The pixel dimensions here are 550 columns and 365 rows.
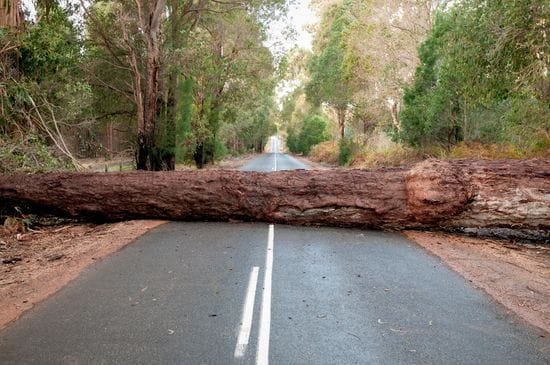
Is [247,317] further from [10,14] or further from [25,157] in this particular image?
[10,14]

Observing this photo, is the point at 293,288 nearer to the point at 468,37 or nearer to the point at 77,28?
the point at 468,37

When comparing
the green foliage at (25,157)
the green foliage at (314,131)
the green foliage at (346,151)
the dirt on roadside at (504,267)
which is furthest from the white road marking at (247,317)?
the green foliage at (314,131)

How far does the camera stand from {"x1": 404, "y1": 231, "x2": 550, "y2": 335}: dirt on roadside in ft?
18.6

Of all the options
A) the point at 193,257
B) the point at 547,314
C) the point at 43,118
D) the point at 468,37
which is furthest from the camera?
the point at 43,118

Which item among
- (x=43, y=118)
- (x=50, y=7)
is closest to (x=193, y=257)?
(x=43, y=118)

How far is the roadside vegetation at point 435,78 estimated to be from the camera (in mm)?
11328

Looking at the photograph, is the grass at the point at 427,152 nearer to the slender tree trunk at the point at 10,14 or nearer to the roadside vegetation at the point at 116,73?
the roadside vegetation at the point at 116,73

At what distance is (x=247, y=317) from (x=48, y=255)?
15.4 feet

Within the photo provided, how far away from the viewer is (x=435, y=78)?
2038cm

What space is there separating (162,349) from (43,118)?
40.9ft

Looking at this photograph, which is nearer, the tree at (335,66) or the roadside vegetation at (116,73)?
the roadside vegetation at (116,73)

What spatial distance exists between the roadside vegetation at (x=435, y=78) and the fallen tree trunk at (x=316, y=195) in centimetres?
349

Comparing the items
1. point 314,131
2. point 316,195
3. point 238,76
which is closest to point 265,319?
point 316,195

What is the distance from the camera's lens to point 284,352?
4.21 meters
